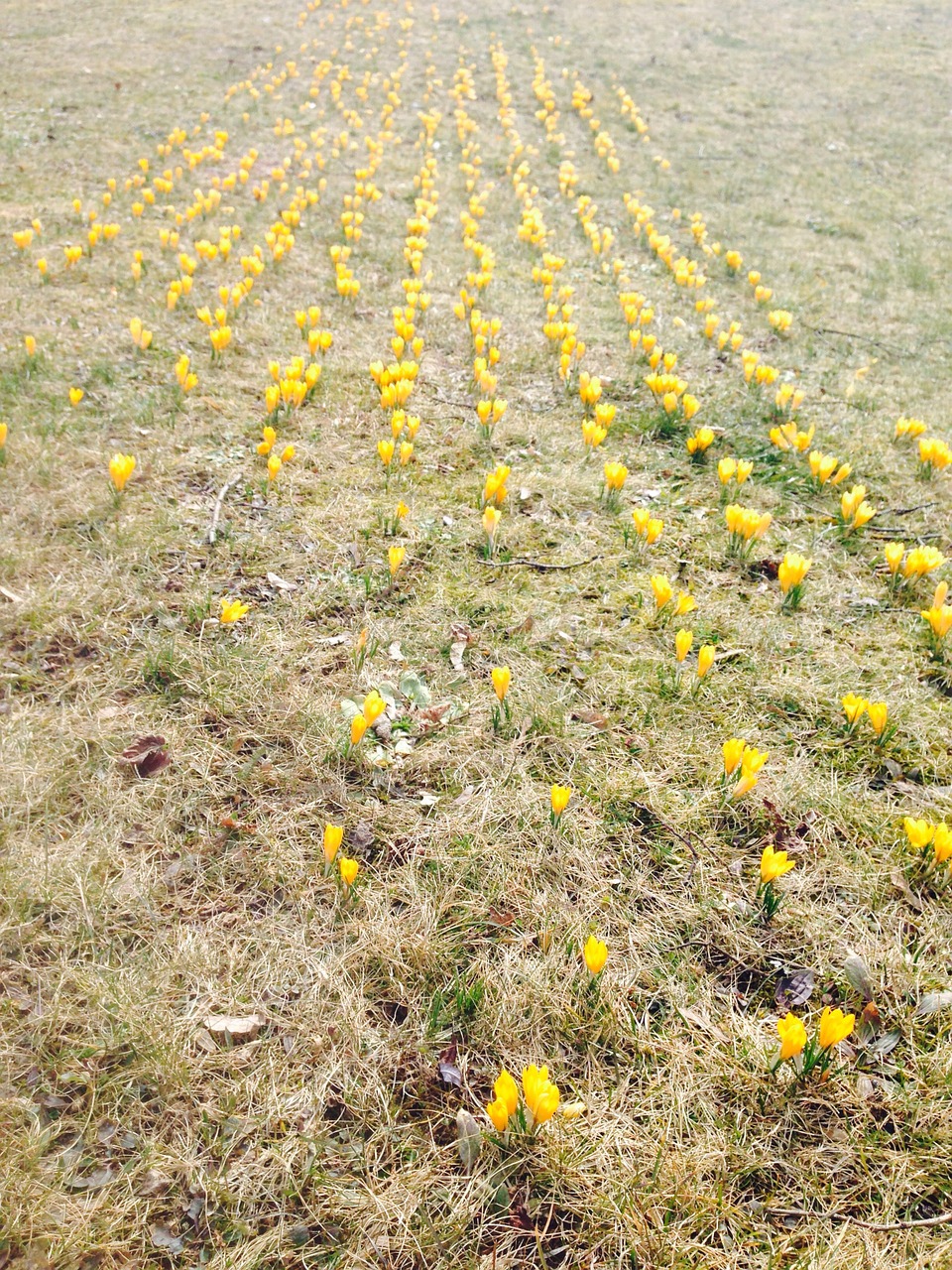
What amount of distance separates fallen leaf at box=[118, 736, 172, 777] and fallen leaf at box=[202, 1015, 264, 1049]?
1.13 metres

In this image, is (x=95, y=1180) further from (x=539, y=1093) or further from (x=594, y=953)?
(x=594, y=953)

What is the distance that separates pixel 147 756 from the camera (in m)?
3.18

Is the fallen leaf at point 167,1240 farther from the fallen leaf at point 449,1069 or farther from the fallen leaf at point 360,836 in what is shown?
the fallen leaf at point 360,836

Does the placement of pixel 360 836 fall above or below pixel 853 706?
below

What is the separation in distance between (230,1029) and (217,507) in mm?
3190

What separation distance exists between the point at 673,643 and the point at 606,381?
3607mm

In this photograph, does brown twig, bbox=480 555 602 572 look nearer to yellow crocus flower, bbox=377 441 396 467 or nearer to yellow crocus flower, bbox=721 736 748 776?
yellow crocus flower, bbox=377 441 396 467

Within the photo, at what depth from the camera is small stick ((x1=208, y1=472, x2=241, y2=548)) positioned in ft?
14.6

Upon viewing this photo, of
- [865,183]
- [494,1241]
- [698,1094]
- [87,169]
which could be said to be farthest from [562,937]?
[865,183]

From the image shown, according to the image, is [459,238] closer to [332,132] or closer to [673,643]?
[332,132]

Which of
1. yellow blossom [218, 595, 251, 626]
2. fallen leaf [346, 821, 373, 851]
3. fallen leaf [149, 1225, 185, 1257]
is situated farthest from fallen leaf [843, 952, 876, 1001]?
yellow blossom [218, 595, 251, 626]

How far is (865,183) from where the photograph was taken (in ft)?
43.4

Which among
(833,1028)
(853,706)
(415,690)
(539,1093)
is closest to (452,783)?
(415,690)

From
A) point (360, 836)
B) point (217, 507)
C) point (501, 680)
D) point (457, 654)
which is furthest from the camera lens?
point (217, 507)
